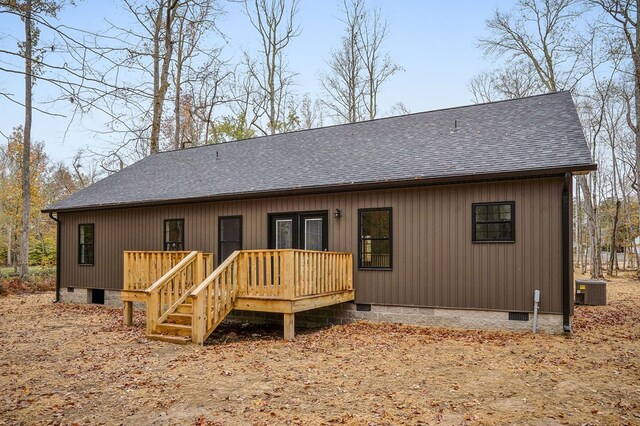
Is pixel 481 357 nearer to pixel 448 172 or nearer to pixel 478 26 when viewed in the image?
pixel 448 172

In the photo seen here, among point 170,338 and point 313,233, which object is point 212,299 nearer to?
point 170,338

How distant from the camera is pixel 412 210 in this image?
9.88 m

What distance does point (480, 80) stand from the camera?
27.8 meters

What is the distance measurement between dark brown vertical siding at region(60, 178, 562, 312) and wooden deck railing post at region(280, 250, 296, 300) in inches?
90.2

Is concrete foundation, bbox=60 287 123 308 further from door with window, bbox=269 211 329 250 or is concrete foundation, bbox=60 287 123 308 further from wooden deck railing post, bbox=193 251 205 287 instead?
door with window, bbox=269 211 329 250

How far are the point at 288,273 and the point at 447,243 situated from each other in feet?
10.8

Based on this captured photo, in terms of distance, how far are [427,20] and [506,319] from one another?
584 inches

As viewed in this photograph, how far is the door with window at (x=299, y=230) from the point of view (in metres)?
10.9

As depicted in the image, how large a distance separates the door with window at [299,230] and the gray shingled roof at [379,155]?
80 centimetres

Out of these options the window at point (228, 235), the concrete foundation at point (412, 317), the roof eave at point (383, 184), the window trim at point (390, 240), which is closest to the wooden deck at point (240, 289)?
the window trim at point (390, 240)

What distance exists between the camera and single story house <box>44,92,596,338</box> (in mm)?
8734

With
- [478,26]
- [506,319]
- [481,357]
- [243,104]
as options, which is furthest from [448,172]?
[243,104]

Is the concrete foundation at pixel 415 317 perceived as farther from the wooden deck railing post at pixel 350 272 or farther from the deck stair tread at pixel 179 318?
the deck stair tread at pixel 179 318

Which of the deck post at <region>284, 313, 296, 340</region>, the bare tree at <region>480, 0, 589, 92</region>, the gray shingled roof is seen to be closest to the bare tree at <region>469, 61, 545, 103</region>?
the bare tree at <region>480, 0, 589, 92</region>
